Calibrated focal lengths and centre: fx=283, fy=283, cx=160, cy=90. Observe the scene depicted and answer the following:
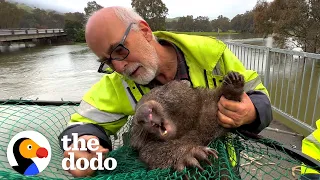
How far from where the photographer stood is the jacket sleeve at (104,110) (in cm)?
257

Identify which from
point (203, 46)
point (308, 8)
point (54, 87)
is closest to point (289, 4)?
point (308, 8)

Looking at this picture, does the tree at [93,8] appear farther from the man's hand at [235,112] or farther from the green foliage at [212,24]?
the green foliage at [212,24]

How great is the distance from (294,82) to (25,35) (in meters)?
50.7

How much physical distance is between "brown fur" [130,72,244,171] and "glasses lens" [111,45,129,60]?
0.41m

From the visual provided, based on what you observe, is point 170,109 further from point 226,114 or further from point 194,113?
point 226,114

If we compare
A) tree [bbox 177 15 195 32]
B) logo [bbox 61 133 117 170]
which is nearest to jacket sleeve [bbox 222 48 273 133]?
logo [bbox 61 133 117 170]

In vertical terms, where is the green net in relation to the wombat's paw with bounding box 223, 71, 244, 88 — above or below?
below

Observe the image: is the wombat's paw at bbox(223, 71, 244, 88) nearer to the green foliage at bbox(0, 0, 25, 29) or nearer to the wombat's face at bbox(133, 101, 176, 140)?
the wombat's face at bbox(133, 101, 176, 140)

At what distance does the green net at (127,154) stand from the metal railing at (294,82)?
2.39 meters

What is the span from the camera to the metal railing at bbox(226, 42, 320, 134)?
5659 millimetres

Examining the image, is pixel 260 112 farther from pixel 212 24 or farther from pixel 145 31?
pixel 212 24

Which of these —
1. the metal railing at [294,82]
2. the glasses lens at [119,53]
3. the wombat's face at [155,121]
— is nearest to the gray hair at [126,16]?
the glasses lens at [119,53]

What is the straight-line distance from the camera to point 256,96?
238 centimetres

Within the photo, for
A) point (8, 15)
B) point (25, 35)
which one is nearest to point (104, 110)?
point (25, 35)
